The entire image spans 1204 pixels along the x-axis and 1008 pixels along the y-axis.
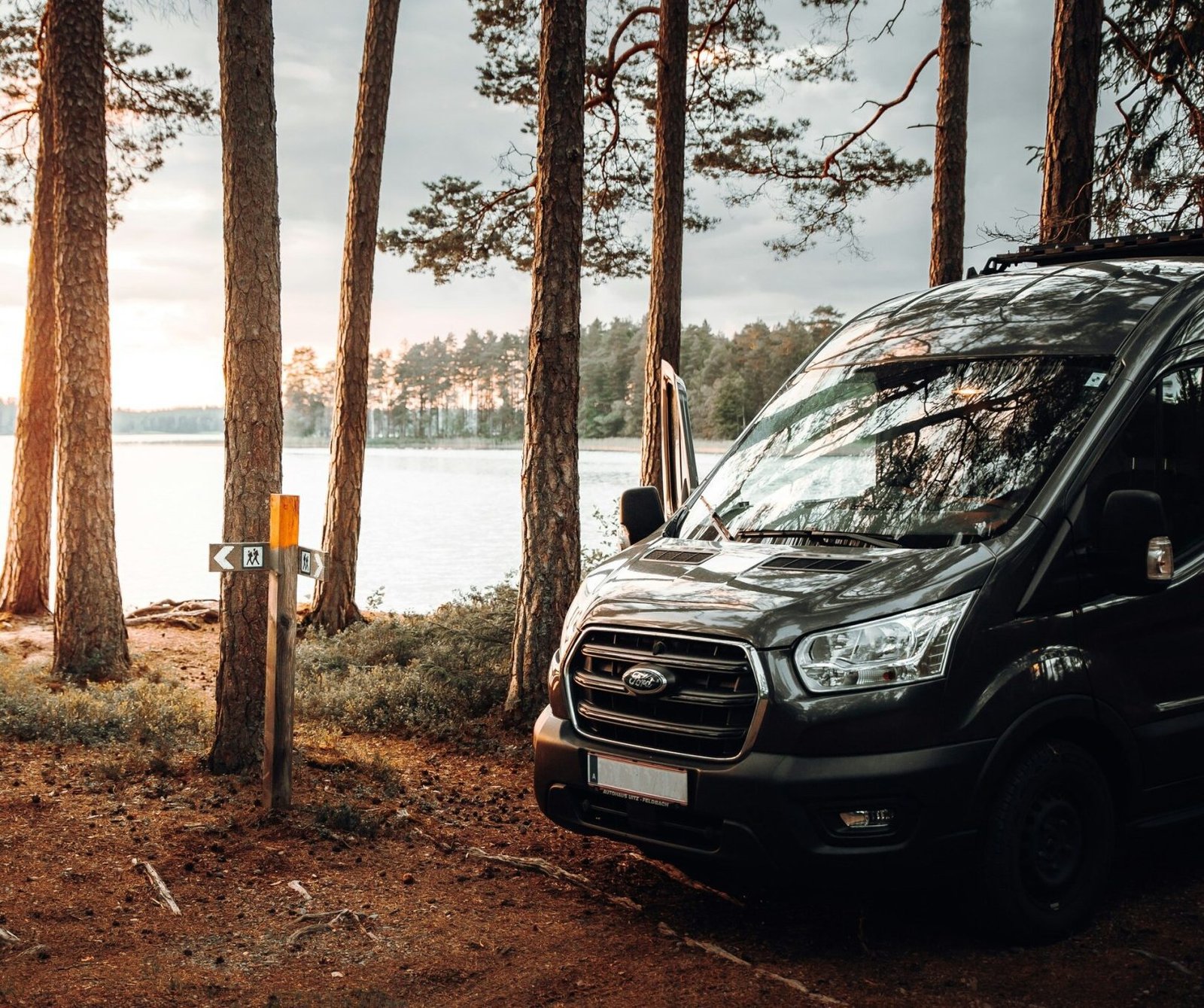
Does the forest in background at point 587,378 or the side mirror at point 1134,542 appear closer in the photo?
the side mirror at point 1134,542

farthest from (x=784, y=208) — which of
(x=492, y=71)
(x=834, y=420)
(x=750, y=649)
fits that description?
(x=750, y=649)

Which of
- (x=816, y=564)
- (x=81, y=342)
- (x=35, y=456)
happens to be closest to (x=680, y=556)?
(x=816, y=564)

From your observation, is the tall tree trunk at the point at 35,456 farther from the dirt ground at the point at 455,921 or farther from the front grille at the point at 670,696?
the front grille at the point at 670,696

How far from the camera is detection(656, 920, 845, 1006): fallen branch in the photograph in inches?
167

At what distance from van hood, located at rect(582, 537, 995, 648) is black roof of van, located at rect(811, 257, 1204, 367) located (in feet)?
4.28

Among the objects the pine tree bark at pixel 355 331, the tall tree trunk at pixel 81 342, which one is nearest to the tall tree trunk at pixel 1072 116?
the pine tree bark at pixel 355 331

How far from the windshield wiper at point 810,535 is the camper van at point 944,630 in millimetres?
14

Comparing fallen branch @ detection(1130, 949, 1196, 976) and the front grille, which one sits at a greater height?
the front grille

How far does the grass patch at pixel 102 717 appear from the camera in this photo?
823cm

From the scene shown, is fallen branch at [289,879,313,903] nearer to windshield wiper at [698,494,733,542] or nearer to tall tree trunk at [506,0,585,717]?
windshield wiper at [698,494,733,542]

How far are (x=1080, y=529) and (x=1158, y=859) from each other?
2114 millimetres

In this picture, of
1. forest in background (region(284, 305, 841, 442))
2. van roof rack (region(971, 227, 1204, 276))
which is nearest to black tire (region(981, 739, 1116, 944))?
van roof rack (region(971, 227, 1204, 276))

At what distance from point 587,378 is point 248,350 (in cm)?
7299

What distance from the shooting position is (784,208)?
18.1m
